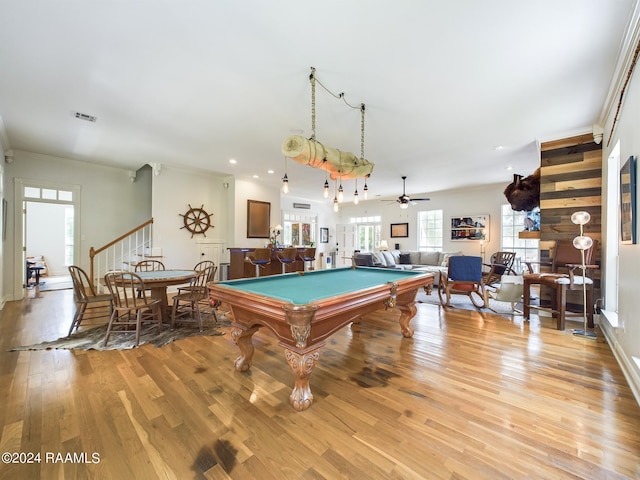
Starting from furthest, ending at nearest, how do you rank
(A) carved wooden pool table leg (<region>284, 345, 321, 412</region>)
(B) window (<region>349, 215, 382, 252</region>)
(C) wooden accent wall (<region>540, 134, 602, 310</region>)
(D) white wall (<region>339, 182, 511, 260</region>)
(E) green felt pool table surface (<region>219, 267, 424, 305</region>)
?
(B) window (<region>349, 215, 382, 252</region>) < (D) white wall (<region>339, 182, 511, 260</region>) < (C) wooden accent wall (<region>540, 134, 602, 310</region>) < (E) green felt pool table surface (<region>219, 267, 424, 305</region>) < (A) carved wooden pool table leg (<region>284, 345, 321, 412</region>)

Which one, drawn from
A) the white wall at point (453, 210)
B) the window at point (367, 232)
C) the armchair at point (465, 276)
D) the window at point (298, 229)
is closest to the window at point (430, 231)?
the white wall at point (453, 210)

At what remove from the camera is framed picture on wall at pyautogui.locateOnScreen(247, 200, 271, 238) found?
7.42m

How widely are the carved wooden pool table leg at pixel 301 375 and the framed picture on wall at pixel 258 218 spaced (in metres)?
5.84

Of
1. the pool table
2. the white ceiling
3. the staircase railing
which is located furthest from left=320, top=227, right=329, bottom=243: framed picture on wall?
the pool table

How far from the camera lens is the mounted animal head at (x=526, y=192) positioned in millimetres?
4723

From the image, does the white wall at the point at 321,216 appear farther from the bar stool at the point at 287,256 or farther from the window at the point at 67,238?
the window at the point at 67,238

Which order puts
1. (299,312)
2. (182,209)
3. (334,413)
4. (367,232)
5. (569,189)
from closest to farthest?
(299,312), (334,413), (569,189), (182,209), (367,232)

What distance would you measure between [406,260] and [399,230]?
1796 mm

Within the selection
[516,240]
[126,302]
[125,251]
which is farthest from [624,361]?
[125,251]

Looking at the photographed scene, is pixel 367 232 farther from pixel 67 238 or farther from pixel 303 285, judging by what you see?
pixel 67 238

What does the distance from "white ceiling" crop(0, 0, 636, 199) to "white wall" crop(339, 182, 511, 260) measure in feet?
12.8

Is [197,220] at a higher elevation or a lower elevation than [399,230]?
higher

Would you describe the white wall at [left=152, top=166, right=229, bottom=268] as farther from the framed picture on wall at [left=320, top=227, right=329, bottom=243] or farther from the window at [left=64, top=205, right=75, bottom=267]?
the window at [left=64, top=205, right=75, bottom=267]

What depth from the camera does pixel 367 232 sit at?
37.5 ft
